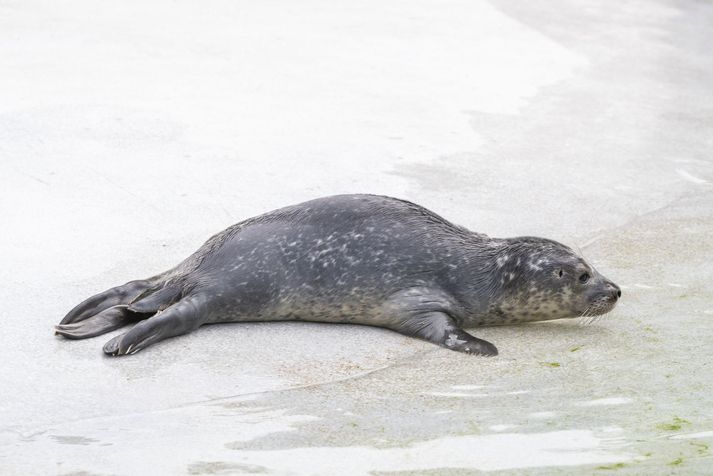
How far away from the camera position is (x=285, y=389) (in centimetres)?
433

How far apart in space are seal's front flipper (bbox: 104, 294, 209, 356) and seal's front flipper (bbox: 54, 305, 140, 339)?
16 centimetres

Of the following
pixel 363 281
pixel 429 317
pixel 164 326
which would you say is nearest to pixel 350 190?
pixel 363 281

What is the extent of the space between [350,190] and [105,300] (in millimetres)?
A: 2109

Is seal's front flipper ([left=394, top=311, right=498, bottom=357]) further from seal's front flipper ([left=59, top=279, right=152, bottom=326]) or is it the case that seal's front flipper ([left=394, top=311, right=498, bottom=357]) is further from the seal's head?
seal's front flipper ([left=59, top=279, right=152, bottom=326])

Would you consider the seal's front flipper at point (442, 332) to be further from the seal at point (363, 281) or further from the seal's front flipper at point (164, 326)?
the seal's front flipper at point (164, 326)

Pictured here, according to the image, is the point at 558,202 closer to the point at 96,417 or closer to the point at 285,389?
the point at 285,389

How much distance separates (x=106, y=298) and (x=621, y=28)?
8571mm

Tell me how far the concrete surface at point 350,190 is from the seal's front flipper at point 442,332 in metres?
0.07

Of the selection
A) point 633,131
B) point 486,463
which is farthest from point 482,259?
point 633,131

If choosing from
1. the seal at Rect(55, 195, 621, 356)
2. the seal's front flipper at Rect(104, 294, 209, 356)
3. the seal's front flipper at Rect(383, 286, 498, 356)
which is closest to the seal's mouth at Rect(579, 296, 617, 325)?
the seal at Rect(55, 195, 621, 356)

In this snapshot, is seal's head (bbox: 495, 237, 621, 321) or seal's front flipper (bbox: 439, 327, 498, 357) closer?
seal's front flipper (bbox: 439, 327, 498, 357)

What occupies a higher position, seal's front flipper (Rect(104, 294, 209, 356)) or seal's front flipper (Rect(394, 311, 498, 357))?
seal's front flipper (Rect(104, 294, 209, 356))

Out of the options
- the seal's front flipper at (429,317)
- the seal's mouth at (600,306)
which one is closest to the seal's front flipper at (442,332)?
the seal's front flipper at (429,317)

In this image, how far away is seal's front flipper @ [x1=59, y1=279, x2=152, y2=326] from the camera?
15.9 feet
